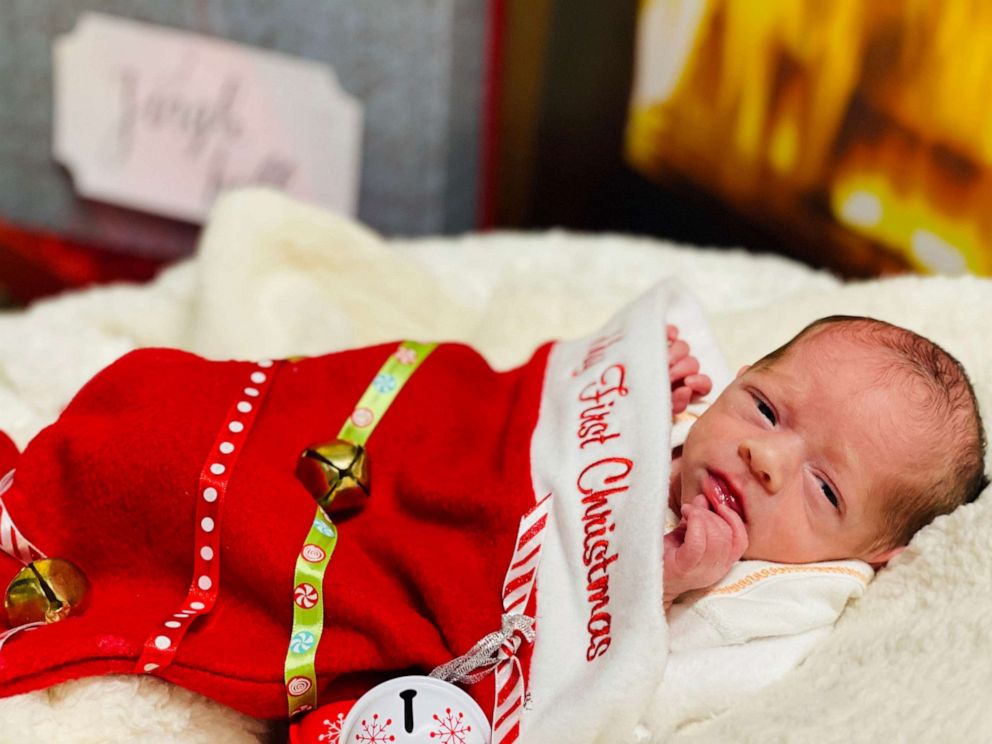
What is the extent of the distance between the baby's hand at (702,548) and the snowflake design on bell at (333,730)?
9.6 inches

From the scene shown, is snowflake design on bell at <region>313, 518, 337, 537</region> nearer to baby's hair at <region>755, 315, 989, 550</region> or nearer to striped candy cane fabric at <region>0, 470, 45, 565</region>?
striped candy cane fabric at <region>0, 470, 45, 565</region>

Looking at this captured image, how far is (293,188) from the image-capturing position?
1.50 metres

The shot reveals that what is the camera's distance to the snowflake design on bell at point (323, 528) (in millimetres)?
748

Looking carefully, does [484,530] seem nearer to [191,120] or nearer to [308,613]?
[308,613]

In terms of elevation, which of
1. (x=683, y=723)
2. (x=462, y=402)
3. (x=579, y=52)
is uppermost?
(x=579, y=52)

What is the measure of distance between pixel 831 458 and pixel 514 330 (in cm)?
49

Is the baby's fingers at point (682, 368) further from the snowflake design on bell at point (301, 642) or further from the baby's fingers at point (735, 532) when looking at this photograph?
the snowflake design on bell at point (301, 642)

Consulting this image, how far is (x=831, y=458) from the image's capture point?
735mm

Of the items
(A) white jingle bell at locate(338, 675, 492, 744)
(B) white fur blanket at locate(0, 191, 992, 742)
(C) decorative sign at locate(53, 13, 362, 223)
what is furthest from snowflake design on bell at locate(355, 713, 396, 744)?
(C) decorative sign at locate(53, 13, 362, 223)

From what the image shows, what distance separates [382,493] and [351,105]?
78cm

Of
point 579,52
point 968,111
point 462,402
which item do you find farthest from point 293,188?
point 968,111

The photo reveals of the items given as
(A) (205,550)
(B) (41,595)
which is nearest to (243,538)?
(A) (205,550)

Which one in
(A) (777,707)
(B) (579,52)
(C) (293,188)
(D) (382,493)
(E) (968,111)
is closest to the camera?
(A) (777,707)

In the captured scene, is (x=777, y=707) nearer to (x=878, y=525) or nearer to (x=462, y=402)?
(x=878, y=525)
